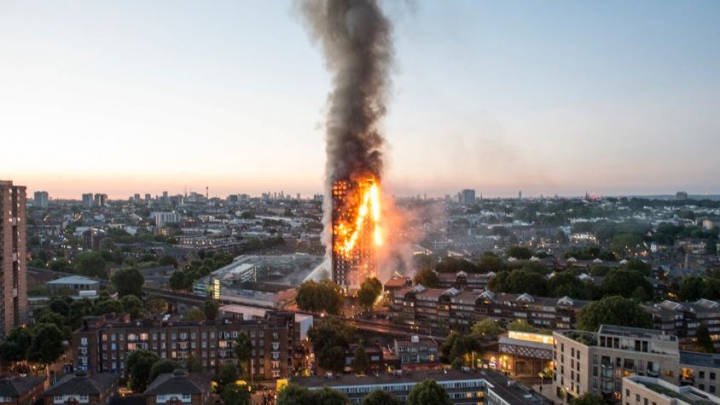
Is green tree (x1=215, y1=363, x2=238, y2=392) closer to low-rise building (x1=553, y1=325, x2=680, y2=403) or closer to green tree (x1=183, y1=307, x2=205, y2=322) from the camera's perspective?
green tree (x1=183, y1=307, x2=205, y2=322)

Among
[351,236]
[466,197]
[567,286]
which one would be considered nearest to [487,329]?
[567,286]

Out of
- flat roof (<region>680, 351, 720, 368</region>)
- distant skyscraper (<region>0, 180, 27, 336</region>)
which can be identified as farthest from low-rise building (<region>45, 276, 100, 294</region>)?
flat roof (<region>680, 351, 720, 368</region>)

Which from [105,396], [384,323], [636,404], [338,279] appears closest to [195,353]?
[105,396]

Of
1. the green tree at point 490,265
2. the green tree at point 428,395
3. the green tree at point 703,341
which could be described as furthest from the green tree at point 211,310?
the green tree at point 703,341

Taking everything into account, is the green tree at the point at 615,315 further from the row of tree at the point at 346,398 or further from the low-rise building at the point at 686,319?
the row of tree at the point at 346,398

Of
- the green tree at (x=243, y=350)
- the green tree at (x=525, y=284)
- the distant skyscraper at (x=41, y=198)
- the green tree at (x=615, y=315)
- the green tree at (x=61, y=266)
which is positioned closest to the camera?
the green tree at (x=243, y=350)

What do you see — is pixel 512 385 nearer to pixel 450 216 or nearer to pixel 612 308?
pixel 612 308
